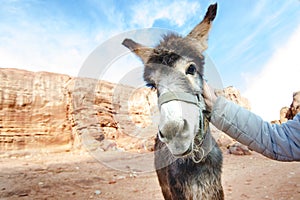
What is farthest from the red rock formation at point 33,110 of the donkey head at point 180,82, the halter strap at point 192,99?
the halter strap at point 192,99

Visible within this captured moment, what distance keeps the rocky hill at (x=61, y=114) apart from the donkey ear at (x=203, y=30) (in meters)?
12.5

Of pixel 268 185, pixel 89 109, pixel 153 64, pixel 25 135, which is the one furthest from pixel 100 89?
pixel 153 64

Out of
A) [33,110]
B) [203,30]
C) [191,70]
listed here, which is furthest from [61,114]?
[191,70]

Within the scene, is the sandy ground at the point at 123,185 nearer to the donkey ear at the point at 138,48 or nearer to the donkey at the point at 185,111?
the donkey at the point at 185,111

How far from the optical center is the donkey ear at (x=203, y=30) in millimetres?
2521

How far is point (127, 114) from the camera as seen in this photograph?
18.8 meters

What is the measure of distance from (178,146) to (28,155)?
16.6 meters

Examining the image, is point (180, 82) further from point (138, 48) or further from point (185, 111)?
point (138, 48)

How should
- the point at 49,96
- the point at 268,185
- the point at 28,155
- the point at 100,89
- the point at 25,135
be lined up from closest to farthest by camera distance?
the point at 268,185, the point at 28,155, the point at 25,135, the point at 49,96, the point at 100,89

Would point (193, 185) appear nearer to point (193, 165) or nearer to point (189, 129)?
point (193, 165)

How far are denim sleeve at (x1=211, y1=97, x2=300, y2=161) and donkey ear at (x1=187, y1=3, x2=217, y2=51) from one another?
1.11m

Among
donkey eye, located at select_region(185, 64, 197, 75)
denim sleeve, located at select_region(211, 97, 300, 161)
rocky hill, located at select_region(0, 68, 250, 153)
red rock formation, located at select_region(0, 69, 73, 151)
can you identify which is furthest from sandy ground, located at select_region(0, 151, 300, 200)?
red rock formation, located at select_region(0, 69, 73, 151)

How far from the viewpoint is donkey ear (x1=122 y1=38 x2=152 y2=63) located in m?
2.88

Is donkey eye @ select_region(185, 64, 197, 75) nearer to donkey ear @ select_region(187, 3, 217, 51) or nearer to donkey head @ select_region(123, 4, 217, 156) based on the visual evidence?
donkey head @ select_region(123, 4, 217, 156)
